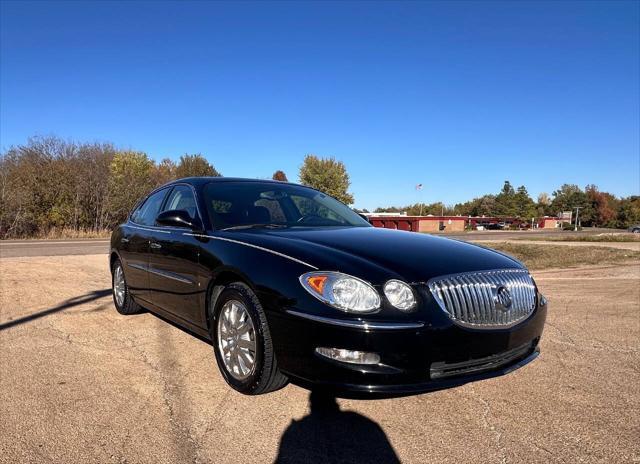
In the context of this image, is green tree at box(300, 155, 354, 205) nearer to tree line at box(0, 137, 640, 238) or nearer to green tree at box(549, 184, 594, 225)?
tree line at box(0, 137, 640, 238)

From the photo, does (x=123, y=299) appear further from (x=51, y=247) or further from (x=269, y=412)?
(x=51, y=247)

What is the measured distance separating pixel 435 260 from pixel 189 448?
184cm

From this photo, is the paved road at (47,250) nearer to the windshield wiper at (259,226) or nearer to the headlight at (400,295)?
the windshield wiper at (259,226)

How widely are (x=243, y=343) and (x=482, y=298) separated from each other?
5.24 ft

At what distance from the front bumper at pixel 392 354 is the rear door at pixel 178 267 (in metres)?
1.26

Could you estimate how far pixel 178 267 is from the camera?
13.6 feet

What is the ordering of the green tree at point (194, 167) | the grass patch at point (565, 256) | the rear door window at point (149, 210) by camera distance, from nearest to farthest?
the rear door window at point (149, 210), the grass patch at point (565, 256), the green tree at point (194, 167)

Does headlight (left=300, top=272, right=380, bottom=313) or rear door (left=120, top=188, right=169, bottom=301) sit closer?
headlight (left=300, top=272, right=380, bottom=313)

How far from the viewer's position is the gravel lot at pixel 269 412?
8.49 feet

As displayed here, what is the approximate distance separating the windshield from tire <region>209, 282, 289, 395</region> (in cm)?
76

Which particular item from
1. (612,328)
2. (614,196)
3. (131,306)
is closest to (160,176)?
(131,306)

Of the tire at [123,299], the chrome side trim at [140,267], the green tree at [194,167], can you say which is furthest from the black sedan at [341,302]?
the green tree at [194,167]

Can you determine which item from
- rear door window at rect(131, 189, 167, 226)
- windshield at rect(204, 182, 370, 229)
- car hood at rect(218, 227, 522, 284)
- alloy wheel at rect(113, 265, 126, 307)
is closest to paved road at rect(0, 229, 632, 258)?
alloy wheel at rect(113, 265, 126, 307)

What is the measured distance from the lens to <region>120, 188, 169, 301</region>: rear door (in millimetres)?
4926
